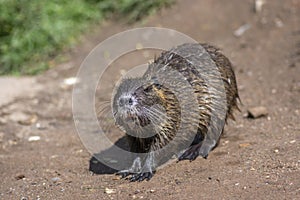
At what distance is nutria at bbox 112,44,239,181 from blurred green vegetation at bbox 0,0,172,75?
387cm

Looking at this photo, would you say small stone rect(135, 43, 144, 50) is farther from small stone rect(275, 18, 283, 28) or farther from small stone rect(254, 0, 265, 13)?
small stone rect(275, 18, 283, 28)

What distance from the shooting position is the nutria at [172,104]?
449 cm

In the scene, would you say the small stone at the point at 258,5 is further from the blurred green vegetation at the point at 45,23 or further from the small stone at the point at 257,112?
the small stone at the point at 257,112

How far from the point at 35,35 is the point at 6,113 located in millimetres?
2171

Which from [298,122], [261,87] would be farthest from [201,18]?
[298,122]

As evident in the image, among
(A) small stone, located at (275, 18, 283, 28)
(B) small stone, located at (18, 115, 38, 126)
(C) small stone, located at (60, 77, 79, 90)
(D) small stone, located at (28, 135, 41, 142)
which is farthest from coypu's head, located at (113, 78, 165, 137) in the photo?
(A) small stone, located at (275, 18, 283, 28)

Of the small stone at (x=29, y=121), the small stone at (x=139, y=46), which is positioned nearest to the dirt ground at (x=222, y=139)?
the small stone at (x=29, y=121)

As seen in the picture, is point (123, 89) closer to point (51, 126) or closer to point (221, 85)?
point (221, 85)

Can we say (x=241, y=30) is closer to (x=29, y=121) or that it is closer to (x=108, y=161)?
(x=29, y=121)

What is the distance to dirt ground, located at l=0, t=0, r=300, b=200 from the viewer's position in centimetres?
448

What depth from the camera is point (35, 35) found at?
878 cm

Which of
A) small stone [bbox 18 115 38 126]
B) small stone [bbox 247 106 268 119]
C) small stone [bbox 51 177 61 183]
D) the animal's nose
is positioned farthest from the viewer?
small stone [bbox 18 115 38 126]

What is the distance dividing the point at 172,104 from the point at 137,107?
0.42m

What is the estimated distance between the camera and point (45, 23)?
29.3 feet
